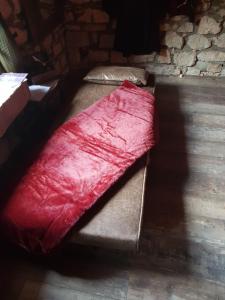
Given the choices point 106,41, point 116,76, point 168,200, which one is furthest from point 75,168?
point 106,41

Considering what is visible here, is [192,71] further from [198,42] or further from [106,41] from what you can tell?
[106,41]

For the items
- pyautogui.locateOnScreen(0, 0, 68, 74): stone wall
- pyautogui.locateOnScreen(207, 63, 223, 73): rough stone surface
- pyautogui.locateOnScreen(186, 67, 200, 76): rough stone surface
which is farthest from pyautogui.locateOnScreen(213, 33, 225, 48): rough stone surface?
pyautogui.locateOnScreen(0, 0, 68, 74): stone wall

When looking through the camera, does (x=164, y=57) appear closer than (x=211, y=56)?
No

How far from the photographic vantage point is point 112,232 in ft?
4.01

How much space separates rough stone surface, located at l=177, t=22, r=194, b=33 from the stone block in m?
0.79

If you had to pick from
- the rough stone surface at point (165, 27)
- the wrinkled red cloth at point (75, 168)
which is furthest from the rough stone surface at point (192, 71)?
the wrinkled red cloth at point (75, 168)

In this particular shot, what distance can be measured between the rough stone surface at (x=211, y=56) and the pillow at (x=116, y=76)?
93 cm

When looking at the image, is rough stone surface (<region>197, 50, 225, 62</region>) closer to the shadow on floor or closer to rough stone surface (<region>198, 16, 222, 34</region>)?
rough stone surface (<region>198, 16, 222, 34</region>)

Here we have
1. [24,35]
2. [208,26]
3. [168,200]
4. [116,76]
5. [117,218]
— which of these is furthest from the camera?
Answer: [208,26]

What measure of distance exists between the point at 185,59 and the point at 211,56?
30 centimetres

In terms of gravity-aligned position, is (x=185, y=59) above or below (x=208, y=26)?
below

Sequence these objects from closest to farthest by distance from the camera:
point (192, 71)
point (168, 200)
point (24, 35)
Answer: point (168, 200) → point (24, 35) → point (192, 71)

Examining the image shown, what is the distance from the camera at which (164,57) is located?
9.85 feet

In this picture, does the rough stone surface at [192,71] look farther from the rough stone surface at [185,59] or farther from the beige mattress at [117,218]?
the beige mattress at [117,218]
